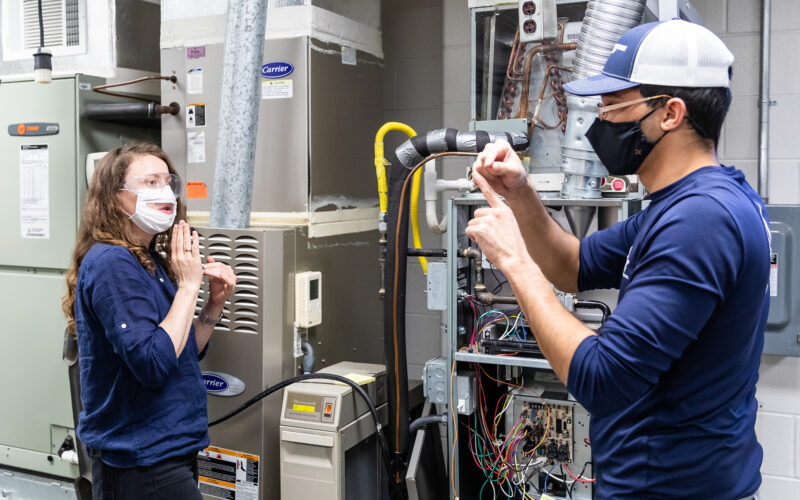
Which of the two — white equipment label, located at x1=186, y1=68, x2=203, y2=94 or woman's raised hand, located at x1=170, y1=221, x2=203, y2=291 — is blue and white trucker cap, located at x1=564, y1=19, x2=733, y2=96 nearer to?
woman's raised hand, located at x1=170, y1=221, x2=203, y2=291

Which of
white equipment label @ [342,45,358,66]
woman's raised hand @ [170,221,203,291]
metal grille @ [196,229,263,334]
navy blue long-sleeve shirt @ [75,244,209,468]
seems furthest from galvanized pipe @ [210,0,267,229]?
navy blue long-sleeve shirt @ [75,244,209,468]

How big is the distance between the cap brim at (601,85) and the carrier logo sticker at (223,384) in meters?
1.52

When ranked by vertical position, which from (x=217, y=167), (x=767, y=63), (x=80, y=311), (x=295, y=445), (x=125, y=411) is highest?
(x=767, y=63)

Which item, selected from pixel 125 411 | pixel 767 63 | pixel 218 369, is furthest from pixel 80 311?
pixel 767 63

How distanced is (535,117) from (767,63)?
35.1 inches

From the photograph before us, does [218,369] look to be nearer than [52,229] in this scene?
Yes

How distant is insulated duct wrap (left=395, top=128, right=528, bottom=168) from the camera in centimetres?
234

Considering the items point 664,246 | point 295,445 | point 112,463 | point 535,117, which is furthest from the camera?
point 535,117

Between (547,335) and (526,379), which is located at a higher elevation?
(547,335)

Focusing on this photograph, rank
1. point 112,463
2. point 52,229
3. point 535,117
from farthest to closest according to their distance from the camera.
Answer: point 52,229 → point 535,117 → point 112,463

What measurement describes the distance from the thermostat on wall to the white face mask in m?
0.66

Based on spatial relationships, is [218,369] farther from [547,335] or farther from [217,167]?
[547,335]

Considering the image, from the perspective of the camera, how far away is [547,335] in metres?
1.18

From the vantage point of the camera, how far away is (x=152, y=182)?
6.25 ft
